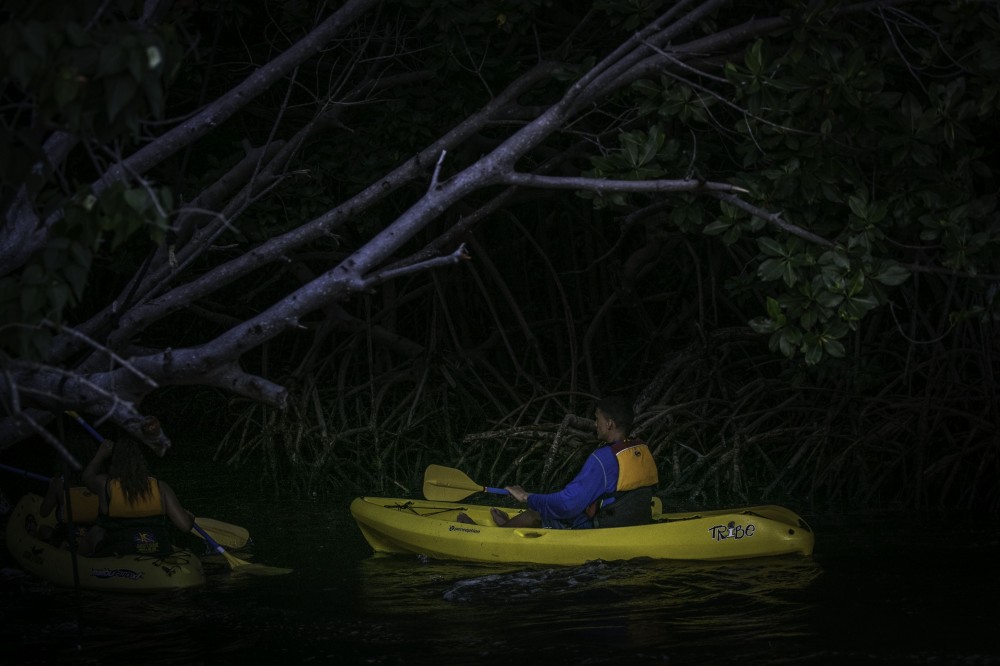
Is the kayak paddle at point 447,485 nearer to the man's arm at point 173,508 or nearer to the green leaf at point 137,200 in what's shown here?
the man's arm at point 173,508

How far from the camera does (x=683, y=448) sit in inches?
274

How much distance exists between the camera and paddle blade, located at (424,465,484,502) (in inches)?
245

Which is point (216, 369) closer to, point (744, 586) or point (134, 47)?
point (134, 47)

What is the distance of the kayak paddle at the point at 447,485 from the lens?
20.4ft

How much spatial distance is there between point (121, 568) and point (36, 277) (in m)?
2.65

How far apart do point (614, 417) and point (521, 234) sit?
11.9 feet

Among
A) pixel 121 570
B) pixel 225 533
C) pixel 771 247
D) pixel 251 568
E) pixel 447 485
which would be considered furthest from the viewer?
pixel 447 485

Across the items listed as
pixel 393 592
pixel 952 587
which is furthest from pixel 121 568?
pixel 952 587

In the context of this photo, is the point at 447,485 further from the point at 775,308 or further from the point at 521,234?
the point at 521,234

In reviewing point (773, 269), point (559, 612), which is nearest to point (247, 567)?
point (559, 612)

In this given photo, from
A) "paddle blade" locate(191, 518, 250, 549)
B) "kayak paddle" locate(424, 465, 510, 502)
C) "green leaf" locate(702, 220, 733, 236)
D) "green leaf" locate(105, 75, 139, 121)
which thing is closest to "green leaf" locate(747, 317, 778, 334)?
"green leaf" locate(702, 220, 733, 236)

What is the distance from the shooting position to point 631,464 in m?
5.36

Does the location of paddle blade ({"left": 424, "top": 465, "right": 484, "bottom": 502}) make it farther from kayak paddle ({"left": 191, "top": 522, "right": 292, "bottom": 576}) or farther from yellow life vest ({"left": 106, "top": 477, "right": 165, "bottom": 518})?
yellow life vest ({"left": 106, "top": 477, "right": 165, "bottom": 518})

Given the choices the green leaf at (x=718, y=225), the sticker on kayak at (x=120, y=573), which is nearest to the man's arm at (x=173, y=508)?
the sticker on kayak at (x=120, y=573)
